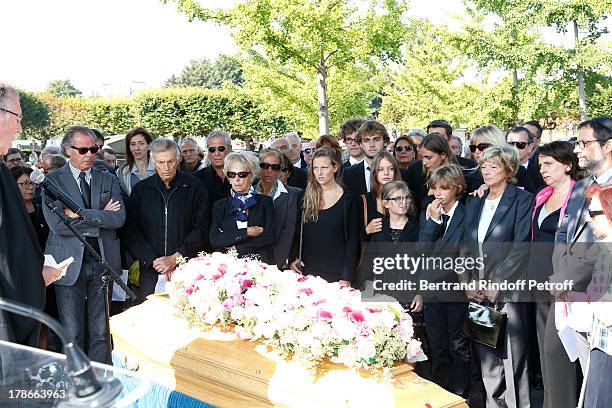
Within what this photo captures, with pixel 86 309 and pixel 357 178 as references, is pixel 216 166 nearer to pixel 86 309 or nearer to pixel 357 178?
pixel 357 178

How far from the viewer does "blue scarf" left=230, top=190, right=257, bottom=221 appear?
553 cm

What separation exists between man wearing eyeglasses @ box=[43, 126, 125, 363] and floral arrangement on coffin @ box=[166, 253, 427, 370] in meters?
1.59

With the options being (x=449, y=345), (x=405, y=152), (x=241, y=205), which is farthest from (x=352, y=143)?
(x=449, y=345)

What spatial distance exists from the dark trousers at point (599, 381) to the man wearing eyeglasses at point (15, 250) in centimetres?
288

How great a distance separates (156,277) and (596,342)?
3.81m

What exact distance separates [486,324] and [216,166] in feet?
11.2

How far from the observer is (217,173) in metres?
6.81

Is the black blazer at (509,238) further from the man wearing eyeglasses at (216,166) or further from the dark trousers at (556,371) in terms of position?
the man wearing eyeglasses at (216,166)

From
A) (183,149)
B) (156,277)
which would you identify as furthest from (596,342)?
(183,149)

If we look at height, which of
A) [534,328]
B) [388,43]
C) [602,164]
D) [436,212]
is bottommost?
[534,328]

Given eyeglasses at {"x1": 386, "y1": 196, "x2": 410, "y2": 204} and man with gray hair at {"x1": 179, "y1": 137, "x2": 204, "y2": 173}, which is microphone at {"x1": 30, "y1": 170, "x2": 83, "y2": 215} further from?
man with gray hair at {"x1": 179, "y1": 137, "x2": 204, "y2": 173}

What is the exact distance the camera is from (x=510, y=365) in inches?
186

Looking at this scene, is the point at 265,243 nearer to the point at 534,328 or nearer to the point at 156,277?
the point at 156,277

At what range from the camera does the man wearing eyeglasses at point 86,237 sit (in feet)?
17.9
